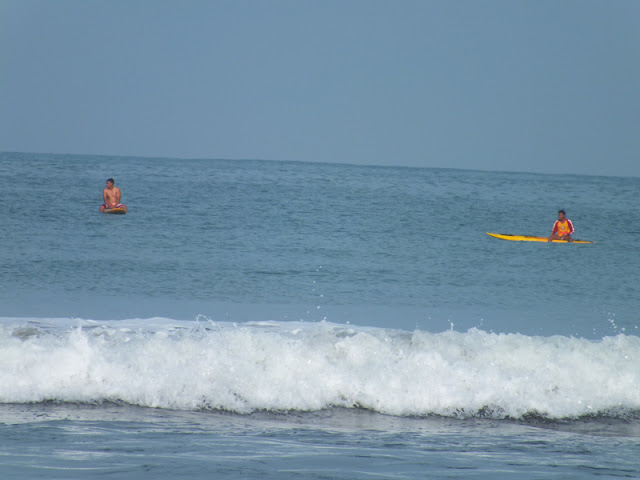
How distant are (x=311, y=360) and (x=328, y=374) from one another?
0.25m

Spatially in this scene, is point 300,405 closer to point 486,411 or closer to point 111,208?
point 486,411

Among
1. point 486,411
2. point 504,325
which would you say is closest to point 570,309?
point 504,325

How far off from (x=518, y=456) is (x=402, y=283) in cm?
1133

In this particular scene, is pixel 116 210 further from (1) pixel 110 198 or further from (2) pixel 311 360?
(2) pixel 311 360

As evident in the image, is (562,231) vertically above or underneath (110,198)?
above

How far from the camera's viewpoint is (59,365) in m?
6.61

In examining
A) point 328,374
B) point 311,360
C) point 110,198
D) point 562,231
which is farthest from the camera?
point 110,198

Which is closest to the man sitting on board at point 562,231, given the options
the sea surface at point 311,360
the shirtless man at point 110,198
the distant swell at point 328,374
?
the sea surface at point 311,360

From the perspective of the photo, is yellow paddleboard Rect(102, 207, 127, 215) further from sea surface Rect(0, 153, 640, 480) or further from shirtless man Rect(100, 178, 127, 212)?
sea surface Rect(0, 153, 640, 480)

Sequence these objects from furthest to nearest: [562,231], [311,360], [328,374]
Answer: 1. [562,231]
2. [311,360]
3. [328,374]

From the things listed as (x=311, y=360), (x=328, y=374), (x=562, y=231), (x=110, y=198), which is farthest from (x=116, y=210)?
(x=328, y=374)

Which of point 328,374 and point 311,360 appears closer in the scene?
point 328,374

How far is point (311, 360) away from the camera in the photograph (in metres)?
7.00

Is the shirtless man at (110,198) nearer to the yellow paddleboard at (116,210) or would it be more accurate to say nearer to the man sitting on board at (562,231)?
the yellow paddleboard at (116,210)
